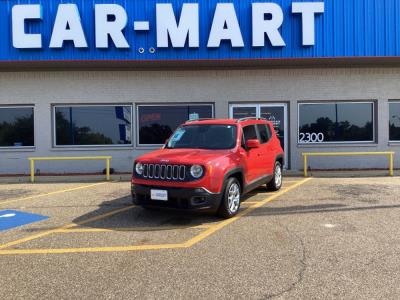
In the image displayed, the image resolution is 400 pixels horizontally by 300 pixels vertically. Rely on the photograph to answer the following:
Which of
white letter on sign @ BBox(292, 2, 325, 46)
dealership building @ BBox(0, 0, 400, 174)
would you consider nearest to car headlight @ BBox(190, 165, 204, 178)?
dealership building @ BBox(0, 0, 400, 174)

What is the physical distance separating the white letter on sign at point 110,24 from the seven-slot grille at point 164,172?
7.51 meters

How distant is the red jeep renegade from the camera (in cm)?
657

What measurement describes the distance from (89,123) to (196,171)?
9155 mm

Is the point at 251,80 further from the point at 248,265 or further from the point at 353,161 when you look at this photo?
the point at 248,265

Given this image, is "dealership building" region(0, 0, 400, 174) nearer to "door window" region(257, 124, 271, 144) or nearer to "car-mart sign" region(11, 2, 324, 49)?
"car-mart sign" region(11, 2, 324, 49)

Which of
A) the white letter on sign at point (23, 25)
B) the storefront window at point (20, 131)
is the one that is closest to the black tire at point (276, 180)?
the white letter on sign at point (23, 25)

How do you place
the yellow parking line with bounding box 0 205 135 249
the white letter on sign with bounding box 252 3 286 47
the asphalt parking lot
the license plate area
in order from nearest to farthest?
the asphalt parking lot, the yellow parking line with bounding box 0 205 135 249, the license plate area, the white letter on sign with bounding box 252 3 286 47

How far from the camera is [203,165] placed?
21.6 feet

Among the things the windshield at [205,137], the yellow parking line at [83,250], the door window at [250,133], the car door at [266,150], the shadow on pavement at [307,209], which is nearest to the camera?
the yellow parking line at [83,250]

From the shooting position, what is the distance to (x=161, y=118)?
1467cm

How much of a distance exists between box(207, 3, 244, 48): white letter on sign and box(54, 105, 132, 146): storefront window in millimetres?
4376

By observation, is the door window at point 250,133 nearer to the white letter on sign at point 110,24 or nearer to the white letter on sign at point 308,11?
the white letter on sign at point 308,11

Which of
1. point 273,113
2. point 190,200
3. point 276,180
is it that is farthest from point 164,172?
point 273,113

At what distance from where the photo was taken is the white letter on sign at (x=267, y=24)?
13.3 metres
